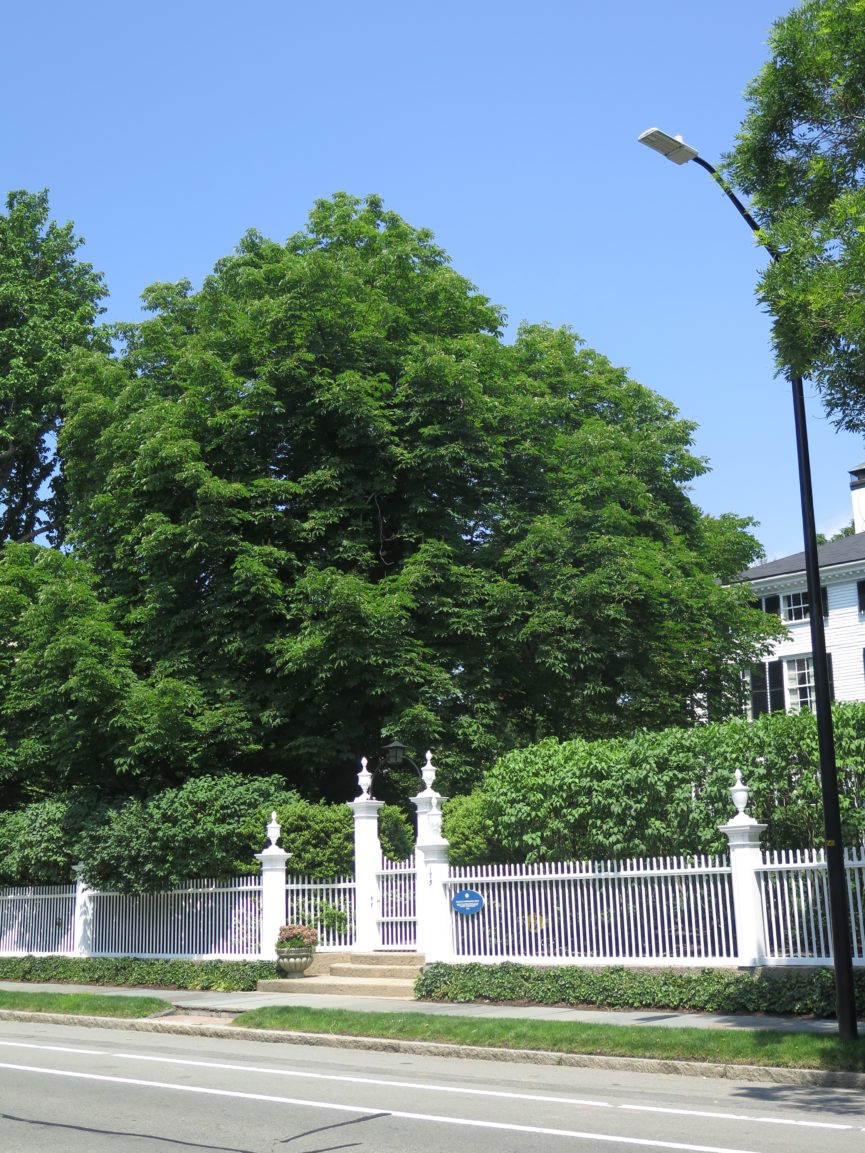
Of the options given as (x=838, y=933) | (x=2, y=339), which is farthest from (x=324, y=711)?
(x=2, y=339)

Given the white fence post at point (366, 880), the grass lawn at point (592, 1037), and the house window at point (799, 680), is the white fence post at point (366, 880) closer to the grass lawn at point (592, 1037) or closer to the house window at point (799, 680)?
the grass lawn at point (592, 1037)

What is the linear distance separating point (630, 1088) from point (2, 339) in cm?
3008

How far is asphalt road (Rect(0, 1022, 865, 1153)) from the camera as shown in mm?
8383

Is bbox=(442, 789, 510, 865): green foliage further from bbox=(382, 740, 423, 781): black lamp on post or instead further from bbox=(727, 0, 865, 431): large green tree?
bbox=(727, 0, 865, 431): large green tree

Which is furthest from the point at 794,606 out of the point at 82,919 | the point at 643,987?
the point at 643,987

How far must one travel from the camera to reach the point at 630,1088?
10.9 metres

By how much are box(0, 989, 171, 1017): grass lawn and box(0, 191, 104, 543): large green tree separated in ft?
60.5

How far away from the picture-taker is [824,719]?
12.4m

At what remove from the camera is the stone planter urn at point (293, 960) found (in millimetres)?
20266

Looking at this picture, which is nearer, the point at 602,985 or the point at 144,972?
the point at 602,985

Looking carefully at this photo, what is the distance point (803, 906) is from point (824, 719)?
3.46 metres

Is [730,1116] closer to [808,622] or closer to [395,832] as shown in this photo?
[395,832]

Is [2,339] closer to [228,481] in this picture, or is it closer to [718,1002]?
[228,481]

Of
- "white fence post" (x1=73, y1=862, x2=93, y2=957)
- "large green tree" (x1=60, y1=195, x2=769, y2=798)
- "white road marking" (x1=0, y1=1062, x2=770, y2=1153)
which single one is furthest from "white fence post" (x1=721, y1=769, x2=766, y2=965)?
"white fence post" (x1=73, y1=862, x2=93, y2=957)
